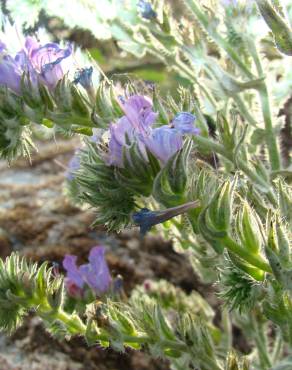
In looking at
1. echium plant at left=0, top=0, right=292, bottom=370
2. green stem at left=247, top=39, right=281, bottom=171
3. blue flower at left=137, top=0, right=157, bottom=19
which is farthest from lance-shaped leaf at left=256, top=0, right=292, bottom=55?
blue flower at left=137, top=0, right=157, bottom=19

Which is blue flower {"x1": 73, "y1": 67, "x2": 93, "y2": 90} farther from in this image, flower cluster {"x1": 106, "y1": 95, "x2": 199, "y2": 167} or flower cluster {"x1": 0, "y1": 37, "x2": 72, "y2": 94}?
flower cluster {"x1": 106, "y1": 95, "x2": 199, "y2": 167}

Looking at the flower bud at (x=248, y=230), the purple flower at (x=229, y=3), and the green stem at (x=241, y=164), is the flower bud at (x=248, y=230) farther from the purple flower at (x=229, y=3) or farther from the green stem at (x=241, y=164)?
the purple flower at (x=229, y=3)

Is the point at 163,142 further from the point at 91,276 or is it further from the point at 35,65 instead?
the point at 91,276

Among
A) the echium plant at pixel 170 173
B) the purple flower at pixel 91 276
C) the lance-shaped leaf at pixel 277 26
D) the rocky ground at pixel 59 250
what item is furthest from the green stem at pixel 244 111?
the rocky ground at pixel 59 250

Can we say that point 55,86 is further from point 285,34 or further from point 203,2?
point 203,2

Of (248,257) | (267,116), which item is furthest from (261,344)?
(248,257)

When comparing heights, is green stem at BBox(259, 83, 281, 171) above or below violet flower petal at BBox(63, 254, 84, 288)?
above
